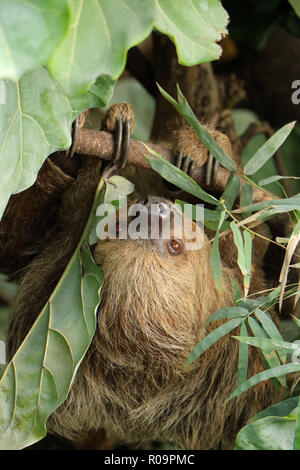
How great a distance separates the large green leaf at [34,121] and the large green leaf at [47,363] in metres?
0.54

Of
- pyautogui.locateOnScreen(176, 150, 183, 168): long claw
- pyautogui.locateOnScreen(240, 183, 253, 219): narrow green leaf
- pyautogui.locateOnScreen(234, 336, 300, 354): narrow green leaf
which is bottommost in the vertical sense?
pyautogui.locateOnScreen(234, 336, 300, 354): narrow green leaf

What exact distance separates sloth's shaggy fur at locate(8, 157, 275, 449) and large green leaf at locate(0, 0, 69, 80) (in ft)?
3.78

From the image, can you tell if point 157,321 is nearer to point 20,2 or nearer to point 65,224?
point 65,224

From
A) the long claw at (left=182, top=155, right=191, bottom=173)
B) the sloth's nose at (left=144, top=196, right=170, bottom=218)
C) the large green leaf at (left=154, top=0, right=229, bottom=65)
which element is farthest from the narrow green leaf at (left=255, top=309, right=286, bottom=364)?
the large green leaf at (left=154, top=0, right=229, bottom=65)

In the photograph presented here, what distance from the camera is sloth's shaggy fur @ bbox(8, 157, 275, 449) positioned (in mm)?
2201

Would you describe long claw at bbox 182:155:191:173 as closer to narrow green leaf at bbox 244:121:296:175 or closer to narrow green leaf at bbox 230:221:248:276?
narrow green leaf at bbox 244:121:296:175

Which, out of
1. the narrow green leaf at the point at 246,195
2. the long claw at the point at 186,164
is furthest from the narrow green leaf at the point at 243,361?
the long claw at the point at 186,164

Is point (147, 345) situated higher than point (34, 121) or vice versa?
point (34, 121)

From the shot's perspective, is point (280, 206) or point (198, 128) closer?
point (280, 206)

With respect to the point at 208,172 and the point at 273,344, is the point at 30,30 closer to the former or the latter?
the point at 273,344

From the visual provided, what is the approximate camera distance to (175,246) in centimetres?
223

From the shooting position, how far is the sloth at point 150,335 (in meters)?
2.20

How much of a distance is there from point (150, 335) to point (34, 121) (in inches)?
38.3

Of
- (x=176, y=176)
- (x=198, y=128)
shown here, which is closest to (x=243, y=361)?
(x=176, y=176)
